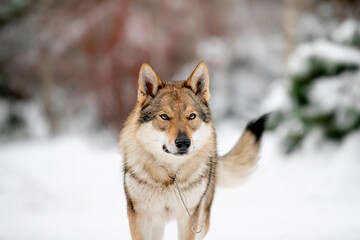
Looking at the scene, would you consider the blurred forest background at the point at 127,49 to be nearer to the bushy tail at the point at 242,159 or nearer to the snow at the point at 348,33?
the snow at the point at 348,33

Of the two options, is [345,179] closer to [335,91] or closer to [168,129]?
[335,91]

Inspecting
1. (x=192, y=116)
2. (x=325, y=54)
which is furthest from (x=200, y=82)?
(x=325, y=54)

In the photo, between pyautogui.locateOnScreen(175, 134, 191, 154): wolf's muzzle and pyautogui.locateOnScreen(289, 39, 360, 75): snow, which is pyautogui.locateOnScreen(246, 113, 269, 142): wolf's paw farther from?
pyautogui.locateOnScreen(289, 39, 360, 75): snow

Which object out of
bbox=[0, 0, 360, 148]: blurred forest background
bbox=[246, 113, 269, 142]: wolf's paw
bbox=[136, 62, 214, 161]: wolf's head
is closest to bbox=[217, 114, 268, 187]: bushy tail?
bbox=[246, 113, 269, 142]: wolf's paw

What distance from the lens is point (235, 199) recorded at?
22.0 ft

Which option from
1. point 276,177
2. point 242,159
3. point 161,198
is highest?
point 276,177

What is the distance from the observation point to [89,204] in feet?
21.4

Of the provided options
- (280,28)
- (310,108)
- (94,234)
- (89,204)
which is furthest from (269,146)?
(280,28)

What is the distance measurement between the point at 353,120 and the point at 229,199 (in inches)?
116

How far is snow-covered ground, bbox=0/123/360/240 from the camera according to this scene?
4570 mm

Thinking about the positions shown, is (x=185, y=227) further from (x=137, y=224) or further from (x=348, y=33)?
(x=348, y=33)

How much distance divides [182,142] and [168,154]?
Result: 0.31 m

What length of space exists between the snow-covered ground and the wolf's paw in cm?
68

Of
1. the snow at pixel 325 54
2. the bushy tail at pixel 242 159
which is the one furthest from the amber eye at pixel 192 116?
the snow at pixel 325 54
